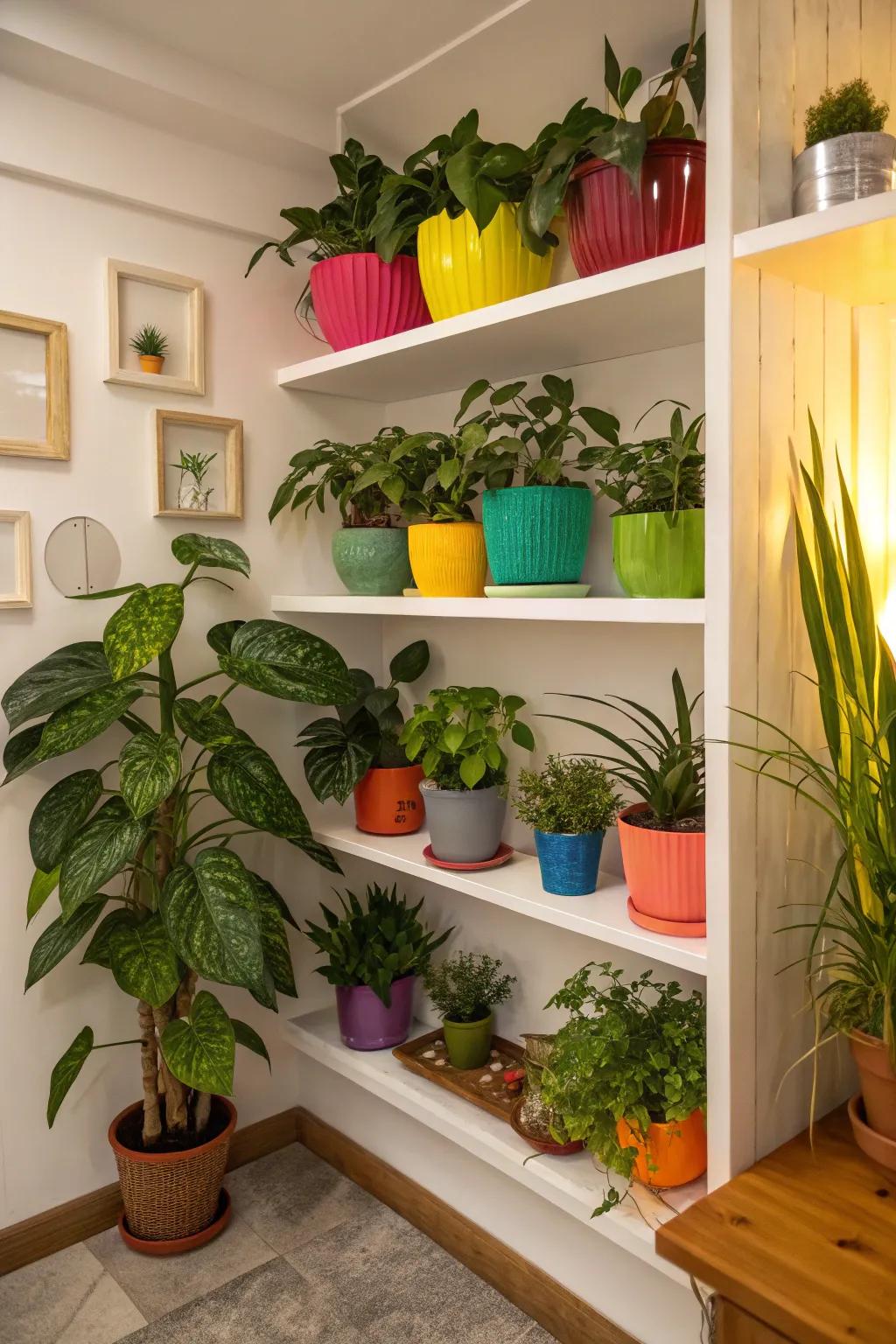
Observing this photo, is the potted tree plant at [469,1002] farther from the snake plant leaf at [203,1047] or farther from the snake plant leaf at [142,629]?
the snake plant leaf at [142,629]

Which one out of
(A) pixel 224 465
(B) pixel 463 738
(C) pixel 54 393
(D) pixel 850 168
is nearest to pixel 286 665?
(B) pixel 463 738

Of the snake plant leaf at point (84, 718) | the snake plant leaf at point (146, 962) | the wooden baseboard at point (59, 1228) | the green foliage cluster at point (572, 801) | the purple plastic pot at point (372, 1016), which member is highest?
the snake plant leaf at point (84, 718)

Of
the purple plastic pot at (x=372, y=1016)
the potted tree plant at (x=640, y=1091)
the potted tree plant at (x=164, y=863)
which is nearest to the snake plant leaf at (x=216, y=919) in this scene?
the potted tree plant at (x=164, y=863)

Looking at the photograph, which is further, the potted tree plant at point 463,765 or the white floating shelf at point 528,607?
the potted tree plant at point 463,765

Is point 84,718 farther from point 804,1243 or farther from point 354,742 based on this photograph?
point 804,1243

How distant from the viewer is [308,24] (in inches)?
66.6

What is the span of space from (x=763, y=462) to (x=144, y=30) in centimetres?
134

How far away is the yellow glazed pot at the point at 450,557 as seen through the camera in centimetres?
168

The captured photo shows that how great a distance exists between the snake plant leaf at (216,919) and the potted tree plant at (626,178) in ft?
3.69

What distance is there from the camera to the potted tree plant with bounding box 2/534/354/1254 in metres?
1.57

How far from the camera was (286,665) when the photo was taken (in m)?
1.73

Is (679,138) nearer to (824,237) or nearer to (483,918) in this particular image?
(824,237)

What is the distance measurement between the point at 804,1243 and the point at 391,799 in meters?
1.08

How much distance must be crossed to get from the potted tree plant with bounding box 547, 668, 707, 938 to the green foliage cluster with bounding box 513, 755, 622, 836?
0.33ft
